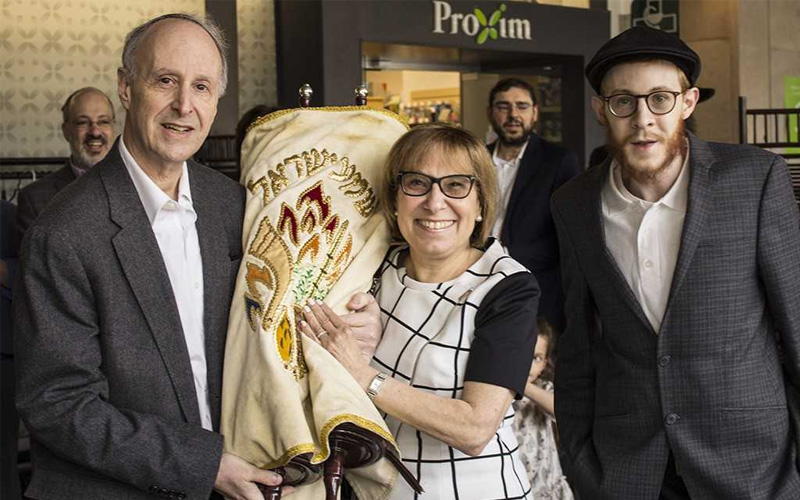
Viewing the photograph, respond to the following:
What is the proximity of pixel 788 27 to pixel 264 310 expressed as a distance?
44.2 feet

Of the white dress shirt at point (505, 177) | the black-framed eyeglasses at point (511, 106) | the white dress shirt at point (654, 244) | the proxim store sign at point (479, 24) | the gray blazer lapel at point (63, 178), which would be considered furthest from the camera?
the proxim store sign at point (479, 24)

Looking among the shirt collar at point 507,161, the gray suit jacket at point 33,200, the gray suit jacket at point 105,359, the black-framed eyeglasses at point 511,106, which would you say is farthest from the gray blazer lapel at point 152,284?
the black-framed eyeglasses at point 511,106

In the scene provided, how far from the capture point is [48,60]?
24.3 ft

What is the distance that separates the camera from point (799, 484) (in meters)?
2.17

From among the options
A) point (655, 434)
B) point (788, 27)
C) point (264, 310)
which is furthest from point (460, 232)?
point (788, 27)

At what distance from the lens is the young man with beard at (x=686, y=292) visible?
213 centimetres

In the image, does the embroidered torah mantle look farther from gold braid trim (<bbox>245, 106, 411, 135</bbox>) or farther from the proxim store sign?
the proxim store sign

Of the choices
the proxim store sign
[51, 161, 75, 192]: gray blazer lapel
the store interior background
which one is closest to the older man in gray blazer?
[51, 161, 75, 192]: gray blazer lapel

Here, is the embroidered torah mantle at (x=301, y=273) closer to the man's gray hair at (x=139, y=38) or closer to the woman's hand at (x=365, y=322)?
the woman's hand at (x=365, y=322)

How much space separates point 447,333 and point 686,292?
1.73ft

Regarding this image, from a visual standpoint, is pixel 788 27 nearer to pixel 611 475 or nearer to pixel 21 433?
pixel 21 433

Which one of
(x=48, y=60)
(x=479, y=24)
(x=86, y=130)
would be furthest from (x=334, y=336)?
(x=479, y=24)

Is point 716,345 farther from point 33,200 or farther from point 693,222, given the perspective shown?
point 33,200

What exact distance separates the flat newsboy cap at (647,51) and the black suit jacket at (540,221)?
2505mm
